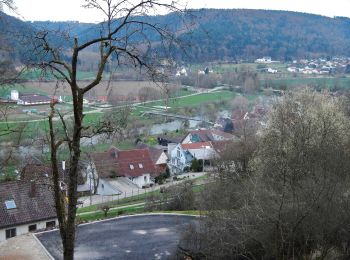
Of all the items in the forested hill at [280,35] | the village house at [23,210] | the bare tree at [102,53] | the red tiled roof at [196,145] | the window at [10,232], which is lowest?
Result: the red tiled roof at [196,145]

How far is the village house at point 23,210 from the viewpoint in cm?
1681

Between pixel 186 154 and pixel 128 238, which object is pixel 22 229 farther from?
pixel 186 154

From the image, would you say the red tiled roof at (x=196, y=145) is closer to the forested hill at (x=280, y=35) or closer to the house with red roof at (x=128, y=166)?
the house with red roof at (x=128, y=166)

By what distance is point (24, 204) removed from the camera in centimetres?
1758

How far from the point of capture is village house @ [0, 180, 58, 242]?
55.2 feet

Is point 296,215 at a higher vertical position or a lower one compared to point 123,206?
higher

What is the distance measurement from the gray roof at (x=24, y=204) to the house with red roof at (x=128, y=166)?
44.9 feet

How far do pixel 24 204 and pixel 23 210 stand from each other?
279 millimetres

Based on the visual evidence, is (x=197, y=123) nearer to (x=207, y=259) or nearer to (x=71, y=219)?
(x=207, y=259)

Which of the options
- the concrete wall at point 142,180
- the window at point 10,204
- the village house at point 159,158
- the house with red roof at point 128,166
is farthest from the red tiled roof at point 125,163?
the window at point 10,204

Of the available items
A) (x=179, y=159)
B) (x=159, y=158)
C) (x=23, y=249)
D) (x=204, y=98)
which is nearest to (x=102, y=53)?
(x=23, y=249)

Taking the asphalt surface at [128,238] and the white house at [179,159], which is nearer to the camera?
the asphalt surface at [128,238]

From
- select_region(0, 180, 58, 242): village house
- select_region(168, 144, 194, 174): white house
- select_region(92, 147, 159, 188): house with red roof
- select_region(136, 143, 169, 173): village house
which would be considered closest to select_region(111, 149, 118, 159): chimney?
select_region(92, 147, 159, 188): house with red roof

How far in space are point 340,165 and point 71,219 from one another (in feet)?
16.9
